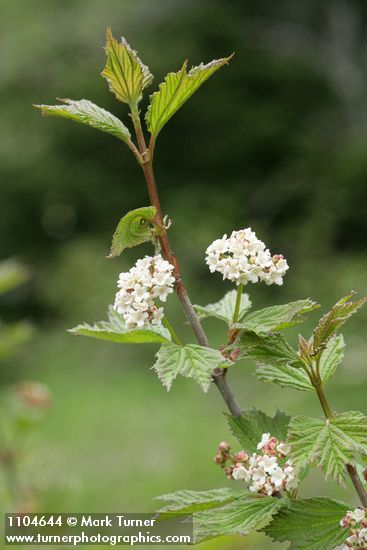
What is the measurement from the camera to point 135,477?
3.21 meters

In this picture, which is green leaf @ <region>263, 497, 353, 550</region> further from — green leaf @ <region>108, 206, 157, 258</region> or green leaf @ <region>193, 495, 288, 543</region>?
green leaf @ <region>108, 206, 157, 258</region>

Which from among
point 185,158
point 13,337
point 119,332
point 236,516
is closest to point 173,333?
point 119,332

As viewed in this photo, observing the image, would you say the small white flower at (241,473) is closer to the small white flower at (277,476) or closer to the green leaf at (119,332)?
the small white flower at (277,476)

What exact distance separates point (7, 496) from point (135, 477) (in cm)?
165

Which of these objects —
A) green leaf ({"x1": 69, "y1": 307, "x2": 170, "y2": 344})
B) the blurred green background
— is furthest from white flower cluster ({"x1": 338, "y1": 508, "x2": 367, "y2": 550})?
the blurred green background

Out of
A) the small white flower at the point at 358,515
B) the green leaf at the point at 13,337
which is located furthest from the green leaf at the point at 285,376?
the green leaf at the point at 13,337

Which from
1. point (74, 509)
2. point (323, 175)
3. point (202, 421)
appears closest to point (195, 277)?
point (323, 175)

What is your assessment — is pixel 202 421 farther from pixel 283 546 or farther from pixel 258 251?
pixel 258 251

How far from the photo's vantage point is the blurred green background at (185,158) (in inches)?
207

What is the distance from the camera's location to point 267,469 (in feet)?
1.92

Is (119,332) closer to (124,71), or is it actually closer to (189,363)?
(189,363)

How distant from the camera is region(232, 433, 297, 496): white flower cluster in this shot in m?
0.59

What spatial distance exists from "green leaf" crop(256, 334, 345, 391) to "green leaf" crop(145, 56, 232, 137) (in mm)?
215

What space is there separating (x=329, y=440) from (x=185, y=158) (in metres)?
5.57
